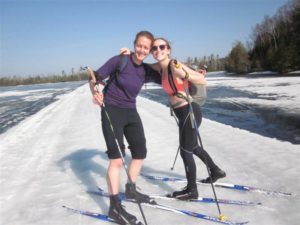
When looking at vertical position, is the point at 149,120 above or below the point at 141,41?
below

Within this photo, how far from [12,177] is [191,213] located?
A: 3.51 m

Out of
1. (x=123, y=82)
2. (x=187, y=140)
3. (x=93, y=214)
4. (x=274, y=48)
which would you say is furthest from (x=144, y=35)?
(x=274, y=48)

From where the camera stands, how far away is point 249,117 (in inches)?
482

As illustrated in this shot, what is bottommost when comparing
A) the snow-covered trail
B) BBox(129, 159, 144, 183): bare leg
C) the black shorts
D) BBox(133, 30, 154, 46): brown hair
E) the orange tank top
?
the snow-covered trail

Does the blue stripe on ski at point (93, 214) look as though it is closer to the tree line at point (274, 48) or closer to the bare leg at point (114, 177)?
the bare leg at point (114, 177)

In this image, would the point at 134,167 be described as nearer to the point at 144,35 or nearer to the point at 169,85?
the point at 169,85

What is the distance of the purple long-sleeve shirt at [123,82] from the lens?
145 inches

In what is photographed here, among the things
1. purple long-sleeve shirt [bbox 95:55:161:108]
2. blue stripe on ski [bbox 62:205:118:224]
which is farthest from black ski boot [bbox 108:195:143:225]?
purple long-sleeve shirt [bbox 95:55:161:108]

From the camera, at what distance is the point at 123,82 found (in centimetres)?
370

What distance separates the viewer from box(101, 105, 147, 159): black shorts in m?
3.64

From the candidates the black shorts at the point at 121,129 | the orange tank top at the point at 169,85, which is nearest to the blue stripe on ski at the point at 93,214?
the black shorts at the point at 121,129

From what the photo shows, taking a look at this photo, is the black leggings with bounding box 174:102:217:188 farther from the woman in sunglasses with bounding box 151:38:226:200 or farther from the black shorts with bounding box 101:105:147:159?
A: the black shorts with bounding box 101:105:147:159

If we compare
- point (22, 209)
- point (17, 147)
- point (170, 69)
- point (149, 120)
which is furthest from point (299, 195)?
point (149, 120)

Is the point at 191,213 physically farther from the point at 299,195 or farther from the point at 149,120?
the point at 149,120
